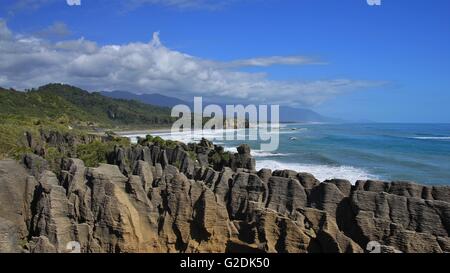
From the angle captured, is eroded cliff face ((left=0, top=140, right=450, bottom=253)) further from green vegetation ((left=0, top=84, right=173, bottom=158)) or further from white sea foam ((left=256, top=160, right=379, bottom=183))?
white sea foam ((left=256, top=160, right=379, bottom=183))

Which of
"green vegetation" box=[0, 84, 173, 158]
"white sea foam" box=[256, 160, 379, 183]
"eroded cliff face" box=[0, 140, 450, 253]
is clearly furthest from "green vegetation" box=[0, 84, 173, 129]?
"eroded cliff face" box=[0, 140, 450, 253]

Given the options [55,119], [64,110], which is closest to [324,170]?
[55,119]

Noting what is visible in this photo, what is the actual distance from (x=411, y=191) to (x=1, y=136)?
101 ft

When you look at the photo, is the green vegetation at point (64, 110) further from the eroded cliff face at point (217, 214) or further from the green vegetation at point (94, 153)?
the eroded cliff face at point (217, 214)

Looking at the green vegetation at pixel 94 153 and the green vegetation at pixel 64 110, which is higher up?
the green vegetation at pixel 64 110

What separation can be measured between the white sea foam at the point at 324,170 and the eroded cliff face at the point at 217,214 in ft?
87.8

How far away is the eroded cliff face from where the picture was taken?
471 inches

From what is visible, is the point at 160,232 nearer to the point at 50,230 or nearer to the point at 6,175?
the point at 50,230

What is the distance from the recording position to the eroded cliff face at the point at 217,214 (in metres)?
12.0

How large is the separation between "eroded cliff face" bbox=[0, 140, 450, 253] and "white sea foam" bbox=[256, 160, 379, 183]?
26.7 metres

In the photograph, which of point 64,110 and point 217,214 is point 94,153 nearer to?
point 217,214

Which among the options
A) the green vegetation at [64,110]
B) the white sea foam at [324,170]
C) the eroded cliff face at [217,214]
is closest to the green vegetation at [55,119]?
the green vegetation at [64,110]

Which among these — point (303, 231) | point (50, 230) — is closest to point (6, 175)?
point (50, 230)
